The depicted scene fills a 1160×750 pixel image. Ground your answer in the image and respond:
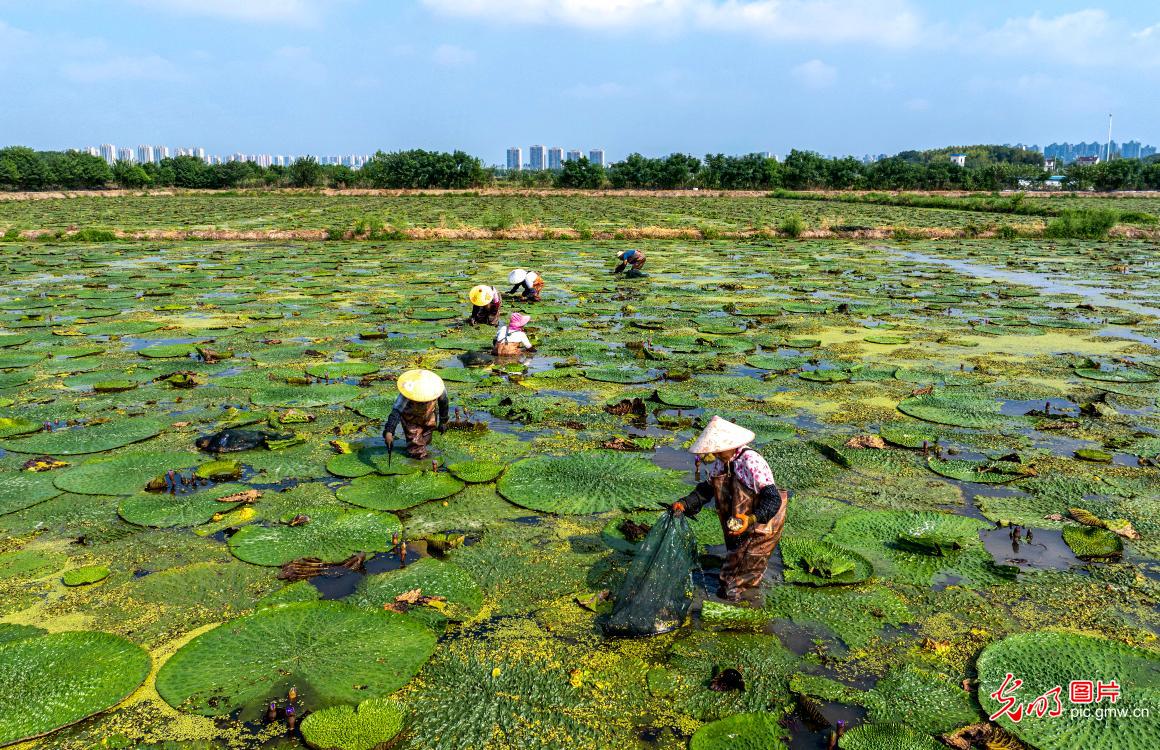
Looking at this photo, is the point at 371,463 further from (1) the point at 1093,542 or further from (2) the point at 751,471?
(1) the point at 1093,542

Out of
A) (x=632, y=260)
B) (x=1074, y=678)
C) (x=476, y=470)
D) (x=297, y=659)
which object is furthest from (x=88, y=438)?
(x=632, y=260)

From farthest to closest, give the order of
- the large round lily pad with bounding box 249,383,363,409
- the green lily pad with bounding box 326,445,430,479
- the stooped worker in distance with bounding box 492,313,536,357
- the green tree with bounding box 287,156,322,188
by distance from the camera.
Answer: the green tree with bounding box 287,156,322,188, the stooped worker in distance with bounding box 492,313,536,357, the large round lily pad with bounding box 249,383,363,409, the green lily pad with bounding box 326,445,430,479

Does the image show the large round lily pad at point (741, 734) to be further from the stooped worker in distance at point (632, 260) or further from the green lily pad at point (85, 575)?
the stooped worker in distance at point (632, 260)

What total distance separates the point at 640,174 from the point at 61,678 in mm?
66482

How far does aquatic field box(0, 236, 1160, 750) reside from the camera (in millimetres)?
3145

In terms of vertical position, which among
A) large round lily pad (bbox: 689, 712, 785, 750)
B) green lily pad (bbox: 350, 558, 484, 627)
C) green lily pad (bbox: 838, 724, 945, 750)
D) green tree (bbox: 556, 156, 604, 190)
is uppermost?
green tree (bbox: 556, 156, 604, 190)

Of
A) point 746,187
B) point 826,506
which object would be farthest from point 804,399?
point 746,187

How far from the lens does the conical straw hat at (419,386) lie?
538 centimetres

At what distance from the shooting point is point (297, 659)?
11.3 ft

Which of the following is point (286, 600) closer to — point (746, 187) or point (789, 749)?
point (789, 749)

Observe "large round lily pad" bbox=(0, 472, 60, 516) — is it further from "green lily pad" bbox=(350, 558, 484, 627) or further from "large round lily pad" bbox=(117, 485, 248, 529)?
"green lily pad" bbox=(350, 558, 484, 627)

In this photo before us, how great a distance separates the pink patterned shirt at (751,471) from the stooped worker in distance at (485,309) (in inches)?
279

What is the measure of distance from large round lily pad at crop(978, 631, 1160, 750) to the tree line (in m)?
64.7

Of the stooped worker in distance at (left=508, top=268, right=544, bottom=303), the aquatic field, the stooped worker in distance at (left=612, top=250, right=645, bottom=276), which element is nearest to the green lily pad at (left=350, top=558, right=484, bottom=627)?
the aquatic field
